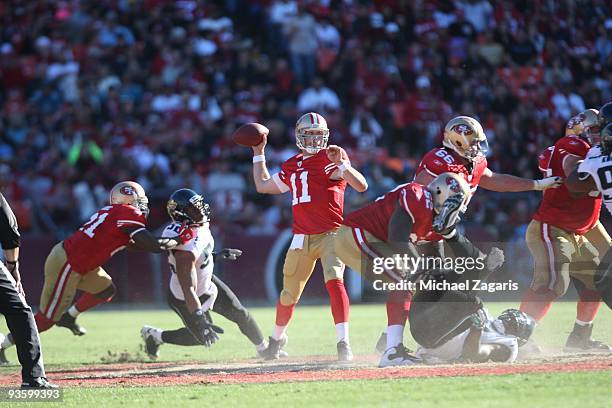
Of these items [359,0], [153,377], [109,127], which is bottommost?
[153,377]

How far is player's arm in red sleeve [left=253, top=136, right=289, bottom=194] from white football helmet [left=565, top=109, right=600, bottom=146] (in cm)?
294

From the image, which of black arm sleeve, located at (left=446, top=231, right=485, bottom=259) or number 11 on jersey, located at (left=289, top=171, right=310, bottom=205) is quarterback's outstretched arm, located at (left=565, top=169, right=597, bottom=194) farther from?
number 11 on jersey, located at (left=289, top=171, right=310, bottom=205)

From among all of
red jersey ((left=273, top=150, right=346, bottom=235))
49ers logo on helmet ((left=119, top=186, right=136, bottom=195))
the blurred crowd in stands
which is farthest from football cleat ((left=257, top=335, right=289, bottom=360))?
the blurred crowd in stands

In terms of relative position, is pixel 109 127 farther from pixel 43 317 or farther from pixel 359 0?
pixel 43 317

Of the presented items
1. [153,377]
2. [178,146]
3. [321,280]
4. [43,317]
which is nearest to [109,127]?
[178,146]

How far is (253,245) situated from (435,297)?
957 cm

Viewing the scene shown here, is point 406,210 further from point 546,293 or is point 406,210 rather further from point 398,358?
point 546,293

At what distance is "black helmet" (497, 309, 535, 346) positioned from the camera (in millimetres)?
9023

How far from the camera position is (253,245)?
1786 centimetres

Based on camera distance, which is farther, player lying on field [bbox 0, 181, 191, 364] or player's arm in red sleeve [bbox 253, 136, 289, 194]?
player's arm in red sleeve [bbox 253, 136, 289, 194]

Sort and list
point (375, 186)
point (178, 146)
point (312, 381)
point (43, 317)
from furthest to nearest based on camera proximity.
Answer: point (178, 146) → point (375, 186) → point (43, 317) → point (312, 381)

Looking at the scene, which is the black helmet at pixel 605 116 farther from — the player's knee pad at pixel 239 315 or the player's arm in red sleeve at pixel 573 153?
the player's knee pad at pixel 239 315

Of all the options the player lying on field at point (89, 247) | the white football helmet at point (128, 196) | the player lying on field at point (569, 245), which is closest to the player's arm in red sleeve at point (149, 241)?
the player lying on field at point (89, 247)

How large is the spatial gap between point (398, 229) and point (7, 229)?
10.3 ft
